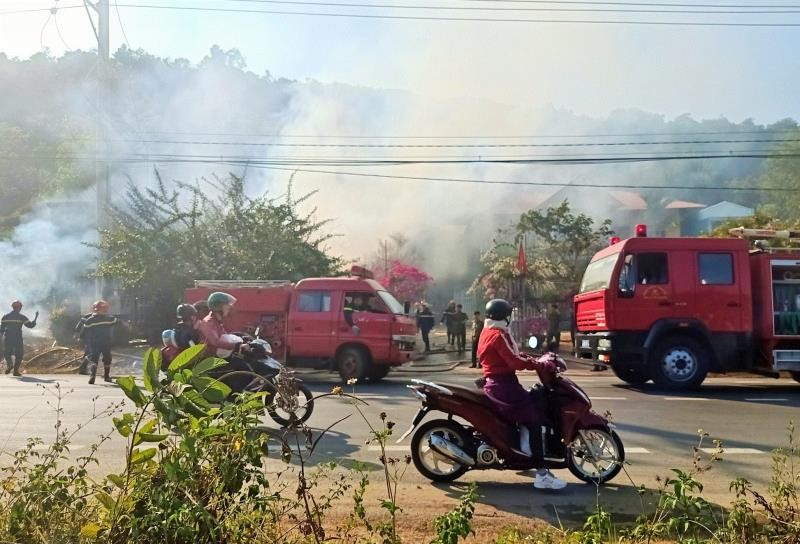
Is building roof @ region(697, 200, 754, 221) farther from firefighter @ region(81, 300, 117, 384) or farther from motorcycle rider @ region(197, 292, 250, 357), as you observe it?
motorcycle rider @ region(197, 292, 250, 357)

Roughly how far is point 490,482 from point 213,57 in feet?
144

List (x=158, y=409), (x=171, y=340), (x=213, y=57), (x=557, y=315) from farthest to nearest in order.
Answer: (x=213, y=57) < (x=557, y=315) < (x=171, y=340) < (x=158, y=409)

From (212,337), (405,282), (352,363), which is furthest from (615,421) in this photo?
(405,282)

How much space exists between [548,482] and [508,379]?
0.86m

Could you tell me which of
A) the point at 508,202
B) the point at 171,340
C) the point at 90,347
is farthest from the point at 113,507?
the point at 508,202

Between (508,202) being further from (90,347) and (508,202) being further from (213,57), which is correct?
(90,347)

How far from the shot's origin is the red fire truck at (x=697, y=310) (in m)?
11.3

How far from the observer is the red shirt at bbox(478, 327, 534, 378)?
17.1 ft

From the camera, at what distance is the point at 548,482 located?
524 centimetres

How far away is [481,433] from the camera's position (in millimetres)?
5340

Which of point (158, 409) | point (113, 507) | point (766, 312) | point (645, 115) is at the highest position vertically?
point (645, 115)

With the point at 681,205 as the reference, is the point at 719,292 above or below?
below

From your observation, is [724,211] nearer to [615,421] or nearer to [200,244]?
[200,244]

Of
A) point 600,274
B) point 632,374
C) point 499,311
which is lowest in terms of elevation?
point 632,374
